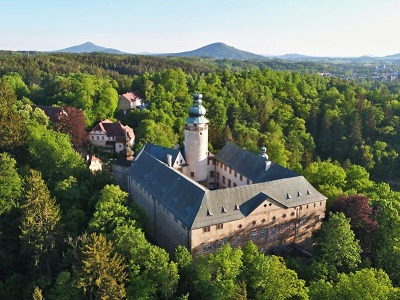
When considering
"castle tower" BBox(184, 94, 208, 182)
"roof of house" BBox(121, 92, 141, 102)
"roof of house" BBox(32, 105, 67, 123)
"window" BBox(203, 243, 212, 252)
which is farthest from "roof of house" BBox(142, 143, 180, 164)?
"roof of house" BBox(121, 92, 141, 102)

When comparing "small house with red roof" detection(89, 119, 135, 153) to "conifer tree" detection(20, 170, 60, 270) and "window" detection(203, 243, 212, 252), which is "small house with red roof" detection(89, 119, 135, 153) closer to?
"conifer tree" detection(20, 170, 60, 270)

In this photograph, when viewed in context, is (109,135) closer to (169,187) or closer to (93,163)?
(93,163)

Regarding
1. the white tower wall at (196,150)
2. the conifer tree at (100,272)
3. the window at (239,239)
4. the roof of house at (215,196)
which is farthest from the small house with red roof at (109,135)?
the conifer tree at (100,272)

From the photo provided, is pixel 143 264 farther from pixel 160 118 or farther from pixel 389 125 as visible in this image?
pixel 389 125

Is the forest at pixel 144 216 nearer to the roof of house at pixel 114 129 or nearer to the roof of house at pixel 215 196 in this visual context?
the roof of house at pixel 114 129

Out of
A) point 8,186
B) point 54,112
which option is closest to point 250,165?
point 8,186

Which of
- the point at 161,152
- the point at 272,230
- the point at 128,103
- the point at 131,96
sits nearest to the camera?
the point at 272,230

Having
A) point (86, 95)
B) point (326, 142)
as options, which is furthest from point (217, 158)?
point (326, 142)
